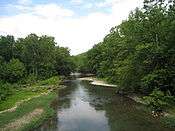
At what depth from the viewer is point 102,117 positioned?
4000cm

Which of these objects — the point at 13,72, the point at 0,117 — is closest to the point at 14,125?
the point at 0,117

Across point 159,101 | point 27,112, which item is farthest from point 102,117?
point 27,112

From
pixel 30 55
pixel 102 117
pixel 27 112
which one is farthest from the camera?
pixel 30 55

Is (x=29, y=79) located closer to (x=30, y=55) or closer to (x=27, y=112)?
(x=30, y=55)

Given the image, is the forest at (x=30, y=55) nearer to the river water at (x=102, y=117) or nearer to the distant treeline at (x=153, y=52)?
the river water at (x=102, y=117)

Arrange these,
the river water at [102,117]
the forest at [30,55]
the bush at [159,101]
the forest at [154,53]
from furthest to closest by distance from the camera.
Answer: the forest at [30,55] → the forest at [154,53] → the bush at [159,101] → the river water at [102,117]

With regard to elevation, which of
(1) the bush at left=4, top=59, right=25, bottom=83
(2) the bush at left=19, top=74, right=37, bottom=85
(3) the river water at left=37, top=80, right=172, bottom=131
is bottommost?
(3) the river water at left=37, top=80, right=172, bottom=131

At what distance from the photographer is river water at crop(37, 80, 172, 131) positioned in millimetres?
34000

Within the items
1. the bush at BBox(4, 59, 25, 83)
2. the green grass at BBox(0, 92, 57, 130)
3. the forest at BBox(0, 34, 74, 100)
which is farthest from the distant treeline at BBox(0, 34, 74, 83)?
the green grass at BBox(0, 92, 57, 130)

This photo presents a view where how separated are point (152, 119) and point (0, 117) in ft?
63.9

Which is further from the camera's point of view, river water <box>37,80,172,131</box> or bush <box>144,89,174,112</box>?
bush <box>144,89,174,112</box>

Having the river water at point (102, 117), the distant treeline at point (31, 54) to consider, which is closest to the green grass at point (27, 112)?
the river water at point (102, 117)

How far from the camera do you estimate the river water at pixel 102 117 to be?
34000 millimetres

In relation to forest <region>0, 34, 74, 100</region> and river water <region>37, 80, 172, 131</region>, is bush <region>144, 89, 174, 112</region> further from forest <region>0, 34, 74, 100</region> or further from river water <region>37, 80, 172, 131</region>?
forest <region>0, 34, 74, 100</region>
